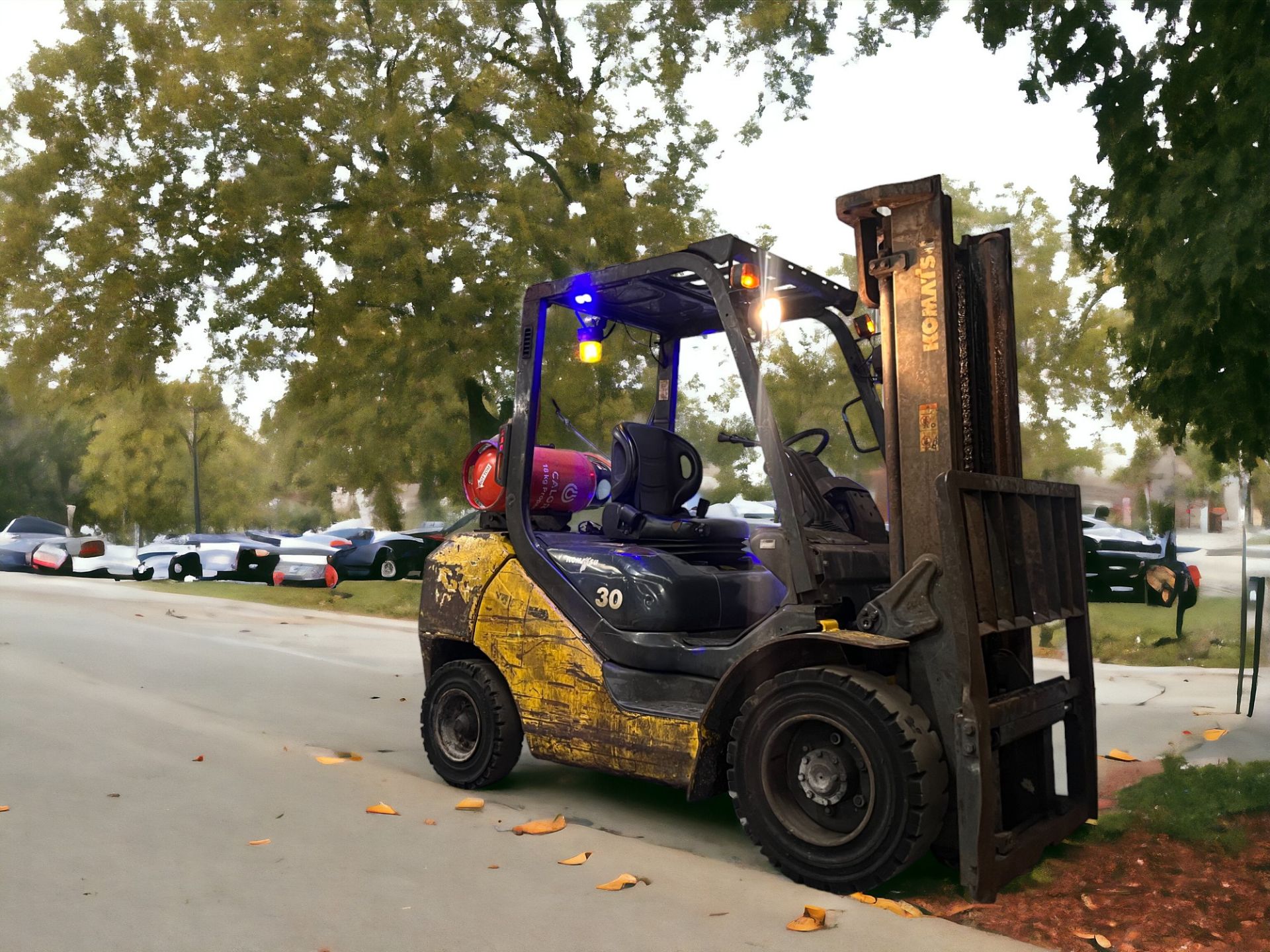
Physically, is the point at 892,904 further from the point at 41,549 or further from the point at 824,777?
the point at 41,549

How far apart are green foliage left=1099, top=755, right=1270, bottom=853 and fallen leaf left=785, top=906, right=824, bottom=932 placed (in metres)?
1.84

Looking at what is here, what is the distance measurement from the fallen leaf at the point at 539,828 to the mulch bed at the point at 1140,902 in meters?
1.89

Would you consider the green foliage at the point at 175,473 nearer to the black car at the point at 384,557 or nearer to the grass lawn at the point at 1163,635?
the black car at the point at 384,557

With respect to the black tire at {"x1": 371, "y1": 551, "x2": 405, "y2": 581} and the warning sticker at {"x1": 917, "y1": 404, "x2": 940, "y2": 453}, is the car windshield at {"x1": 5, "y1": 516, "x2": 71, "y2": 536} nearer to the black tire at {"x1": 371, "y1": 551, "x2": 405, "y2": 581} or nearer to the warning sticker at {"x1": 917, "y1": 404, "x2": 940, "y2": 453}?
the black tire at {"x1": 371, "y1": 551, "x2": 405, "y2": 581}

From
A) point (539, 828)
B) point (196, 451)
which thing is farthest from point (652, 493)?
point (196, 451)

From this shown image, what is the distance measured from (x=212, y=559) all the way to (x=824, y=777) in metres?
23.8

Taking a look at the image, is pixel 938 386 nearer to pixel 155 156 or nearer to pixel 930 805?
pixel 930 805

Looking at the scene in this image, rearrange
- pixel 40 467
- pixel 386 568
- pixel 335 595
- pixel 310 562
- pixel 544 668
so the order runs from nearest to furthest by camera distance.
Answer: pixel 544 668
pixel 335 595
pixel 386 568
pixel 310 562
pixel 40 467

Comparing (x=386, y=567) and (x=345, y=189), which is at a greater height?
(x=345, y=189)

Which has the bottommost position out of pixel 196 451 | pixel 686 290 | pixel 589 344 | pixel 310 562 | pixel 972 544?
pixel 310 562

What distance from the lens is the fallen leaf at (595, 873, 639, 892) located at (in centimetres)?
449

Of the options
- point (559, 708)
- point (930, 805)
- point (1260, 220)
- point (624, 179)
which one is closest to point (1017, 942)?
point (930, 805)

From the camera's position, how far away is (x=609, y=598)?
5.62 meters

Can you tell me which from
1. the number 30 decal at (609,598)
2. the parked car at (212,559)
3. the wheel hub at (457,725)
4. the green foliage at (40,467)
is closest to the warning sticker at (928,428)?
the number 30 decal at (609,598)
